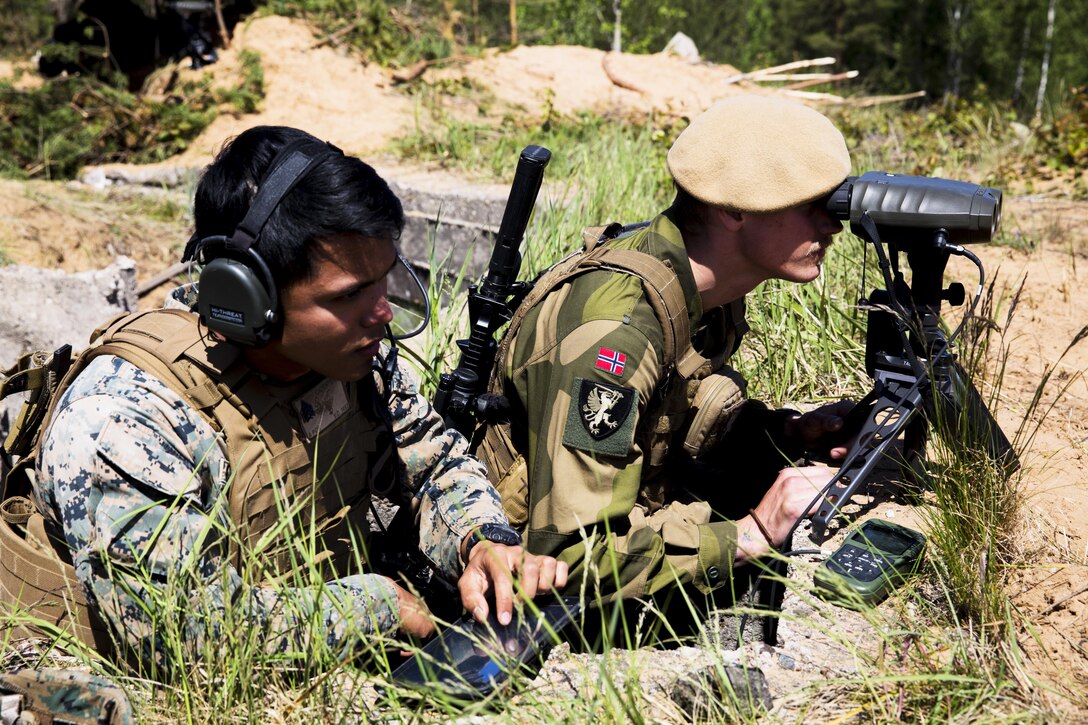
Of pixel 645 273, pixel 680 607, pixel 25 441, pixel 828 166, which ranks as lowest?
pixel 680 607

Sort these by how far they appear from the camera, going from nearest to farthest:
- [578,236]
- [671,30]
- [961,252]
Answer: [961,252] → [578,236] → [671,30]

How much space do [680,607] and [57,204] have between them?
6046mm

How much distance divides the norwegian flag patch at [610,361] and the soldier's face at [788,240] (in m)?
0.53

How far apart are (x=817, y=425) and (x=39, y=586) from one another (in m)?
2.02

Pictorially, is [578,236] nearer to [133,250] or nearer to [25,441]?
[25,441]

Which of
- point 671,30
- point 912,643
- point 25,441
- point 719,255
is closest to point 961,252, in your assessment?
point 719,255

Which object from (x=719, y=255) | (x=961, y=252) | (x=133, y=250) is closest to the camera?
(x=961, y=252)

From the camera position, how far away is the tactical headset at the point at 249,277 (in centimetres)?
186

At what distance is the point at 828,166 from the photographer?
241 cm

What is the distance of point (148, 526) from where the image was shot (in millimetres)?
1817

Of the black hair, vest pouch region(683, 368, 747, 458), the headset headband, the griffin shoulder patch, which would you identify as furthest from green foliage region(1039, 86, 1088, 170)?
the headset headband

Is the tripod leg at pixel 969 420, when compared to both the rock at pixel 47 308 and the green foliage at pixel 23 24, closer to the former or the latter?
the rock at pixel 47 308

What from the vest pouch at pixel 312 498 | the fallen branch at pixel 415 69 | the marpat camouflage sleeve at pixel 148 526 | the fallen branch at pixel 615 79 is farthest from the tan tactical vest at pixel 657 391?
the fallen branch at pixel 415 69

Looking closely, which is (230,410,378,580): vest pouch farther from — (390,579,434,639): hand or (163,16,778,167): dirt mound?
(163,16,778,167): dirt mound
